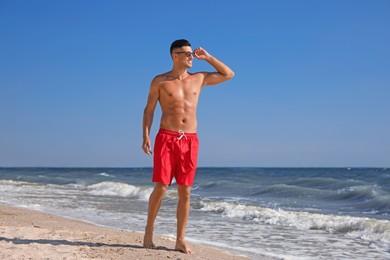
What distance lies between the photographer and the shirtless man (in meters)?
4.55

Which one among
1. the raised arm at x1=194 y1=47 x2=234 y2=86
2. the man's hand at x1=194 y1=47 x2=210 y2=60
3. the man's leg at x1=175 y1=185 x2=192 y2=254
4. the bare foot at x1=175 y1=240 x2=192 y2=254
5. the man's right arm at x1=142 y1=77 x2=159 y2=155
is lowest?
the bare foot at x1=175 y1=240 x2=192 y2=254

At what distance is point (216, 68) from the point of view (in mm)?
4812

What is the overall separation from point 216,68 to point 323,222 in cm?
445

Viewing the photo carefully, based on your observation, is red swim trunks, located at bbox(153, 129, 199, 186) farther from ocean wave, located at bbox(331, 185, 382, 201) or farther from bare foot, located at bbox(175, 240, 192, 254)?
ocean wave, located at bbox(331, 185, 382, 201)

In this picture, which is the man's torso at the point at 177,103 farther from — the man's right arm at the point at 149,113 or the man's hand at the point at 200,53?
the man's hand at the point at 200,53

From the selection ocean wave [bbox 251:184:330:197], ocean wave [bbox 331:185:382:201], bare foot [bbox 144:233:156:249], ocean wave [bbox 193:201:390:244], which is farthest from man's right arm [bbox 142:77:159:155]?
ocean wave [bbox 251:184:330:197]

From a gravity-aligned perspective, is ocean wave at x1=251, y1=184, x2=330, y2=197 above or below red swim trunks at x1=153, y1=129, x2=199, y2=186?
below

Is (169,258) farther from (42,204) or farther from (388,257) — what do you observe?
(42,204)

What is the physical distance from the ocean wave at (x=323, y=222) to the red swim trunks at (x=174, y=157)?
12.2ft

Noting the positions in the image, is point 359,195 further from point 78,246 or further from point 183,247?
point 78,246

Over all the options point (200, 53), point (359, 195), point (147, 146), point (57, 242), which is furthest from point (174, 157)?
Result: point (359, 195)

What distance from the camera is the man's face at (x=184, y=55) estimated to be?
4.66 m

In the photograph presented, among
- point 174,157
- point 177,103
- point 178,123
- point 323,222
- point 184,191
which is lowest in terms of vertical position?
point 323,222

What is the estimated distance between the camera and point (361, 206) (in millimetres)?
13477
